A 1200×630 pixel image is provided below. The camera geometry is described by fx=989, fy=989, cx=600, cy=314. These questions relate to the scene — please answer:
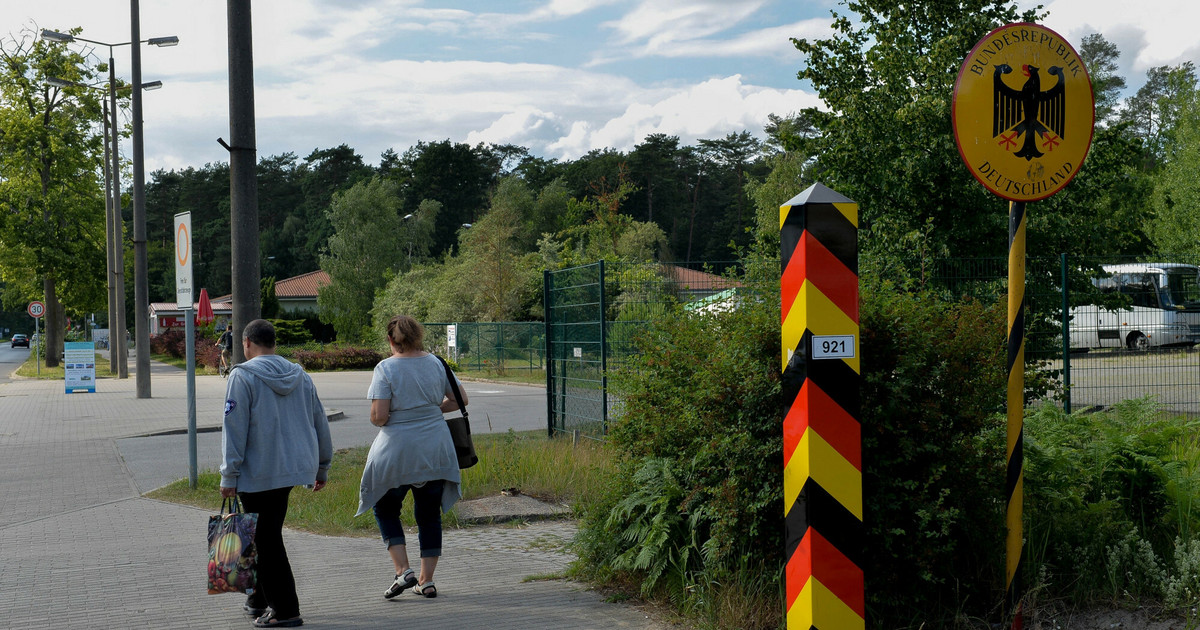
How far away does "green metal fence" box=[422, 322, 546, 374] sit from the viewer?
3312 cm

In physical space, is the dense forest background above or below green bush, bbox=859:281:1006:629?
above

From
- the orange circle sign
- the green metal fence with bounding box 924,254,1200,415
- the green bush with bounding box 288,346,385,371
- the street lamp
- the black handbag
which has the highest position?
the street lamp

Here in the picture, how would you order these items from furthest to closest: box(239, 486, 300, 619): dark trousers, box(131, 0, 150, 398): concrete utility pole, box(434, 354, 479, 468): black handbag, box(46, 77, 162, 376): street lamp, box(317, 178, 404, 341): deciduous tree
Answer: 1. box(317, 178, 404, 341): deciduous tree
2. box(46, 77, 162, 376): street lamp
3. box(131, 0, 150, 398): concrete utility pole
4. box(434, 354, 479, 468): black handbag
5. box(239, 486, 300, 619): dark trousers

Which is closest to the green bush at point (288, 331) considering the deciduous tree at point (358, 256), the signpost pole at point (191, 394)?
the deciduous tree at point (358, 256)

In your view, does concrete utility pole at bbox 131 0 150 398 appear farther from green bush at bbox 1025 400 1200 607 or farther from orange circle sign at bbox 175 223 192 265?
green bush at bbox 1025 400 1200 607

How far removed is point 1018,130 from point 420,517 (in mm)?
3942

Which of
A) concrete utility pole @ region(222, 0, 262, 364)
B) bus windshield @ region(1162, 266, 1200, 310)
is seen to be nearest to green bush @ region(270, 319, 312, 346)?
concrete utility pole @ region(222, 0, 262, 364)

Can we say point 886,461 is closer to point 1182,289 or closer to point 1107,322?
point 1107,322

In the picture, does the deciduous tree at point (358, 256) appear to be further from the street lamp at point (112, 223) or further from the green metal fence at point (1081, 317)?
the green metal fence at point (1081, 317)

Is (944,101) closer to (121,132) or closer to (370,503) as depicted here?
(370,503)

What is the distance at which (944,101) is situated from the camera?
14133 millimetres

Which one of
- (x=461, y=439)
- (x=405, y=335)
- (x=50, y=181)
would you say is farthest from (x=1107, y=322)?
(x=50, y=181)

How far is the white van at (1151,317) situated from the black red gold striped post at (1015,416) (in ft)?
22.8

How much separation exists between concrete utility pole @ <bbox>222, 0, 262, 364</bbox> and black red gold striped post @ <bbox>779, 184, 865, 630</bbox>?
6703mm
